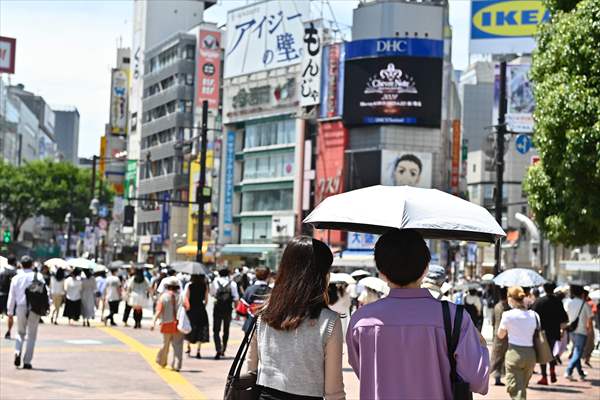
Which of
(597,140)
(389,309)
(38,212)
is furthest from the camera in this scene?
(38,212)

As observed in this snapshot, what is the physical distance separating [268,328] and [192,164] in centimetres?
9121

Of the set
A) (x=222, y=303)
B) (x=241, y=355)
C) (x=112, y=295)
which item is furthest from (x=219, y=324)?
(x=241, y=355)

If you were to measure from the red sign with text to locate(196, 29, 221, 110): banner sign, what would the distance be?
18866 millimetres

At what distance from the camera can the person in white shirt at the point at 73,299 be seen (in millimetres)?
28359

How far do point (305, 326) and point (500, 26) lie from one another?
2189 inches

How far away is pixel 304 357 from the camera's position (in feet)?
17.6

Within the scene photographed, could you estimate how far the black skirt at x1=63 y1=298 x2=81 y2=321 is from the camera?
92.9 ft

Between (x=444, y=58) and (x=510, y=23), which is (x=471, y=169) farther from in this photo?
(x=510, y=23)

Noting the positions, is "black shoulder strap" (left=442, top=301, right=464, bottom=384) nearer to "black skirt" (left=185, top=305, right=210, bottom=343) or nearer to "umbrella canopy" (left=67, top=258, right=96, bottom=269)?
"black skirt" (left=185, top=305, right=210, bottom=343)

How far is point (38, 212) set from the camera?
88250 mm

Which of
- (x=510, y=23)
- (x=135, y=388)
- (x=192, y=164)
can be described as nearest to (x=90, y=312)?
(x=135, y=388)

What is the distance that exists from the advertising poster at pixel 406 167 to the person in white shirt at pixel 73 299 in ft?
149

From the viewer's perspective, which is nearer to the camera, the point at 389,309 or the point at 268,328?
the point at 389,309

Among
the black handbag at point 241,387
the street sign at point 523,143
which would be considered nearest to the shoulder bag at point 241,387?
the black handbag at point 241,387
